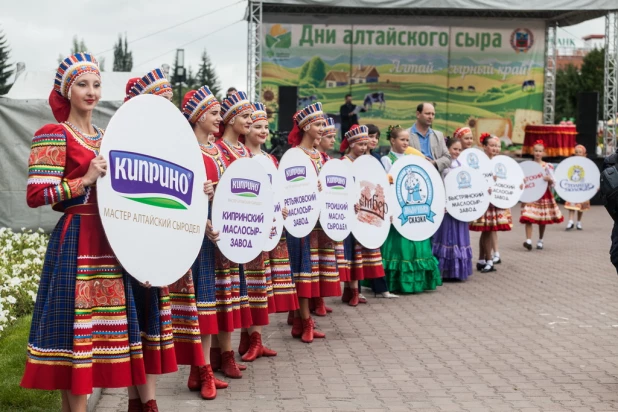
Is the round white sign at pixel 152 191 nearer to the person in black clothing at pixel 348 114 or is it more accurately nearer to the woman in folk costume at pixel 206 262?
the woman in folk costume at pixel 206 262

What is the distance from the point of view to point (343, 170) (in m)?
8.35

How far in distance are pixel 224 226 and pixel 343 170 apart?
2.58m

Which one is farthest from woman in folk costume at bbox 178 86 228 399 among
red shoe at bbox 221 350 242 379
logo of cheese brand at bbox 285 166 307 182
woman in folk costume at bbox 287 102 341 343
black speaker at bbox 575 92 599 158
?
black speaker at bbox 575 92 599 158

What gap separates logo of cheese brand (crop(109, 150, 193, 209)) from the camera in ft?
14.2

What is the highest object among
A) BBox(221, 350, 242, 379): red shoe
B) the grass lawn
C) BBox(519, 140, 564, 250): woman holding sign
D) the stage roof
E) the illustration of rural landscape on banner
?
the stage roof

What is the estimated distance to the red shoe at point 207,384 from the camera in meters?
5.83

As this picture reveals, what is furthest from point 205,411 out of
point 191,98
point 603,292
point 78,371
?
point 603,292

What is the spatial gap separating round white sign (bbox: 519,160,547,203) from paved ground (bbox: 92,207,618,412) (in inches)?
132

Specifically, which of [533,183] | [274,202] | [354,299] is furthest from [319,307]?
[533,183]

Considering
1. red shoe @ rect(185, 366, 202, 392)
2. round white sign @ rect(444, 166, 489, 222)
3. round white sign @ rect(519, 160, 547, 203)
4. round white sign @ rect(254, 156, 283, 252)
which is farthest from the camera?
round white sign @ rect(519, 160, 547, 203)

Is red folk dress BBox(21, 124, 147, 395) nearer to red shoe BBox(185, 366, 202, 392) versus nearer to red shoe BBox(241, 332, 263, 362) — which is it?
red shoe BBox(185, 366, 202, 392)

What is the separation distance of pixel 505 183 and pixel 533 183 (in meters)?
2.49

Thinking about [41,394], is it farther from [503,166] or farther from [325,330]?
[503,166]

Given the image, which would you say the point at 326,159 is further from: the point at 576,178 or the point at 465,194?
the point at 576,178
